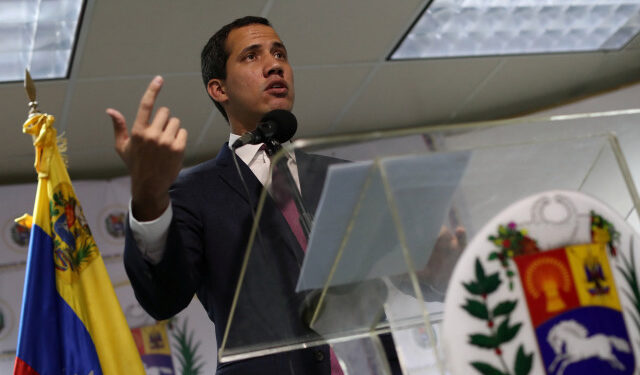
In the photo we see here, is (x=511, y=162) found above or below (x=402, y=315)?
above

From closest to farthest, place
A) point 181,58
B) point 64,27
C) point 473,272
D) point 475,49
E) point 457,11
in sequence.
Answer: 1. point 473,272
2. point 64,27
3. point 181,58
4. point 457,11
5. point 475,49

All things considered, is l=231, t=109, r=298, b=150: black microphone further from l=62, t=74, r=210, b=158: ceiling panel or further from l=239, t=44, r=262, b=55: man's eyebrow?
l=62, t=74, r=210, b=158: ceiling panel

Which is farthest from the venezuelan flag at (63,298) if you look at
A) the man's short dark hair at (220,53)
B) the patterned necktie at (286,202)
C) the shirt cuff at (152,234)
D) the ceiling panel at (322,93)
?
the ceiling panel at (322,93)

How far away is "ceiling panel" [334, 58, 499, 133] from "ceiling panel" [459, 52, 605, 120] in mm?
131

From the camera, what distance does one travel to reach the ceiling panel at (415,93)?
4211mm

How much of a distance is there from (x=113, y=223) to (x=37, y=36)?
1.56 m

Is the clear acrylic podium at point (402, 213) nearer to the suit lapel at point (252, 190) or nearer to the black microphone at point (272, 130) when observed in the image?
the suit lapel at point (252, 190)

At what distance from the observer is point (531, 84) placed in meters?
4.72

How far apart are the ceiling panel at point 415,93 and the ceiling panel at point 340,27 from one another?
0.32 m

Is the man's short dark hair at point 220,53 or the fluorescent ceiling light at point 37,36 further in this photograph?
the fluorescent ceiling light at point 37,36

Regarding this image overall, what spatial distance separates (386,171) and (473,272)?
0.14m

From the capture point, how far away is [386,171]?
742 millimetres

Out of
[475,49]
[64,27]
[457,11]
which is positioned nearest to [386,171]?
[64,27]

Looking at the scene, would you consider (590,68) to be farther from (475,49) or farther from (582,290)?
(582,290)
